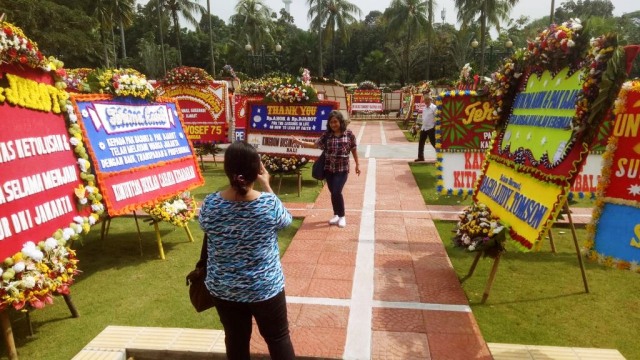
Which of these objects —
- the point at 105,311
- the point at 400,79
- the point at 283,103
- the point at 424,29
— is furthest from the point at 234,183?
the point at 400,79

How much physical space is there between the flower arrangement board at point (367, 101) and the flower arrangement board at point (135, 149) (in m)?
23.9

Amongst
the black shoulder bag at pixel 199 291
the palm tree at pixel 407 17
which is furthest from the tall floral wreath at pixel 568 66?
the palm tree at pixel 407 17

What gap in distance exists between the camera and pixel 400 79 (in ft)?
164

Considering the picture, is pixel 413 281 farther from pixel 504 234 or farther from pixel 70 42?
pixel 70 42

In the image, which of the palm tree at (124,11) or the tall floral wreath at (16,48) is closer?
the tall floral wreath at (16,48)

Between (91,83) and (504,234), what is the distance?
4.71 meters

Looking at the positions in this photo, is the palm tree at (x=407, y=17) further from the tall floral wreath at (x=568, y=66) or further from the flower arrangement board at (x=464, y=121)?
the tall floral wreath at (x=568, y=66)

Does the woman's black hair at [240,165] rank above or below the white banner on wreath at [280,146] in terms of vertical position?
above

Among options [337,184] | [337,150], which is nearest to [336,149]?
[337,150]

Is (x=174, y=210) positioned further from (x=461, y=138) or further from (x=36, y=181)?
(x=461, y=138)

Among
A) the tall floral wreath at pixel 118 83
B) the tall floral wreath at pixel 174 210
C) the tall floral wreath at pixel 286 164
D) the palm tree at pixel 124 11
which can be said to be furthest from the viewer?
the palm tree at pixel 124 11

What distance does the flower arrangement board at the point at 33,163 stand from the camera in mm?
3299

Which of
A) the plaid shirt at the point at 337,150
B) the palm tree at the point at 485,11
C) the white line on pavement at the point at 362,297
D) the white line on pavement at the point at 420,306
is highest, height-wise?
the palm tree at the point at 485,11

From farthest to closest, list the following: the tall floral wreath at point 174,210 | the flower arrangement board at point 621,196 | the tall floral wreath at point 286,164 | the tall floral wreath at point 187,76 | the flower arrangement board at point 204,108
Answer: the flower arrangement board at point 204,108, the tall floral wreath at point 187,76, the tall floral wreath at point 286,164, the tall floral wreath at point 174,210, the flower arrangement board at point 621,196
